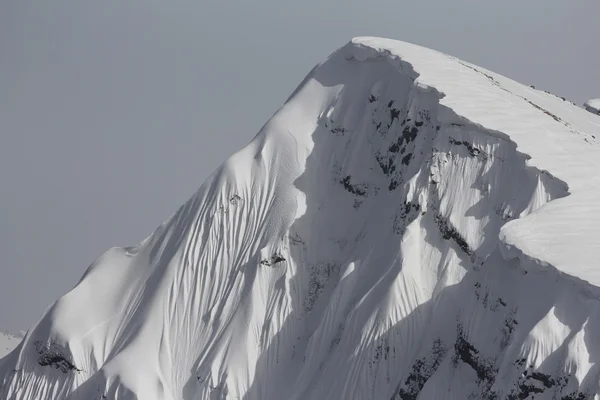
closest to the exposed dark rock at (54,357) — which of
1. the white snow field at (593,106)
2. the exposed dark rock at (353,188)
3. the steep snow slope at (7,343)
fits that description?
the exposed dark rock at (353,188)

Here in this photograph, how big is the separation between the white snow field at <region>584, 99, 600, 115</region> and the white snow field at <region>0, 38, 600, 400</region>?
909 cm

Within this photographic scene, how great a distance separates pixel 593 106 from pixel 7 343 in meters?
50.7

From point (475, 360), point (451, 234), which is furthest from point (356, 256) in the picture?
point (475, 360)

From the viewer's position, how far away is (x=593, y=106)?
86.5 m

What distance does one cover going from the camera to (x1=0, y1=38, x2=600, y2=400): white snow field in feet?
185

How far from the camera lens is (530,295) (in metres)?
51.4

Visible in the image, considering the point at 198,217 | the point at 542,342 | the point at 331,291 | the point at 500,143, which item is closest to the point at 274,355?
the point at 331,291

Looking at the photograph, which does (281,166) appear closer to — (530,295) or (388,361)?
(388,361)

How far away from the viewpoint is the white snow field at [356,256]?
56.2 meters

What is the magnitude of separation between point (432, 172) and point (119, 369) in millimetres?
16826

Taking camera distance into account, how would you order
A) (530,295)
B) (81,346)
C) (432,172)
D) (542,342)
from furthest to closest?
(81,346)
(432,172)
(530,295)
(542,342)

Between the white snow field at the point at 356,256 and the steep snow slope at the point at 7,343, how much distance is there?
34.9 meters

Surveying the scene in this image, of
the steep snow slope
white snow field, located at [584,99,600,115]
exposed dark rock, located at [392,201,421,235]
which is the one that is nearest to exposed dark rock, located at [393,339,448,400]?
exposed dark rock, located at [392,201,421,235]

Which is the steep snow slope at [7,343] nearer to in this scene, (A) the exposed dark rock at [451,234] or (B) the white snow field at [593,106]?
(B) the white snow field at [593,106]
